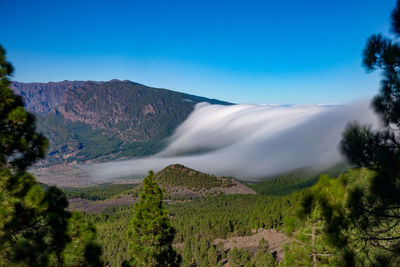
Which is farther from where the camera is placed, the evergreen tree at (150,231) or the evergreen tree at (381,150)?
the evergreen tree at (150,231)

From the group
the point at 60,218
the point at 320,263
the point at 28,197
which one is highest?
the point at 28,197

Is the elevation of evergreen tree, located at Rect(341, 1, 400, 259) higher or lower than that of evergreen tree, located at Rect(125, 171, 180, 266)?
higher

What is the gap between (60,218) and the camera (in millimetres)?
6637

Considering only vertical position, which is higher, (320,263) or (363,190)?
(363,190)

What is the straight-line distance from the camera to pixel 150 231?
2025 centimetres

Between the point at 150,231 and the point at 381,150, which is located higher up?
the point at 381,150

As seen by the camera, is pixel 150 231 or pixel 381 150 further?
pixel 150 231

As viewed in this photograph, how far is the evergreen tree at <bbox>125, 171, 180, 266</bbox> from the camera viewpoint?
19938 mm

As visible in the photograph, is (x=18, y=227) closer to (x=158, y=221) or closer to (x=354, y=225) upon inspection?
(x=354, y=225)

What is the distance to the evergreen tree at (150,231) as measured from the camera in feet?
65.4

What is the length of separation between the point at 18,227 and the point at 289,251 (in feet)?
33.6

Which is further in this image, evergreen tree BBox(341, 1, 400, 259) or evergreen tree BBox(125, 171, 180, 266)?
evergreen tree BBox(125, 171, 180, 266)

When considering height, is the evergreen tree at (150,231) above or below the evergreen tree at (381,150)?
below

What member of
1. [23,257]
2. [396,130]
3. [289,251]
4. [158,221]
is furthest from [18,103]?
[158,221]
